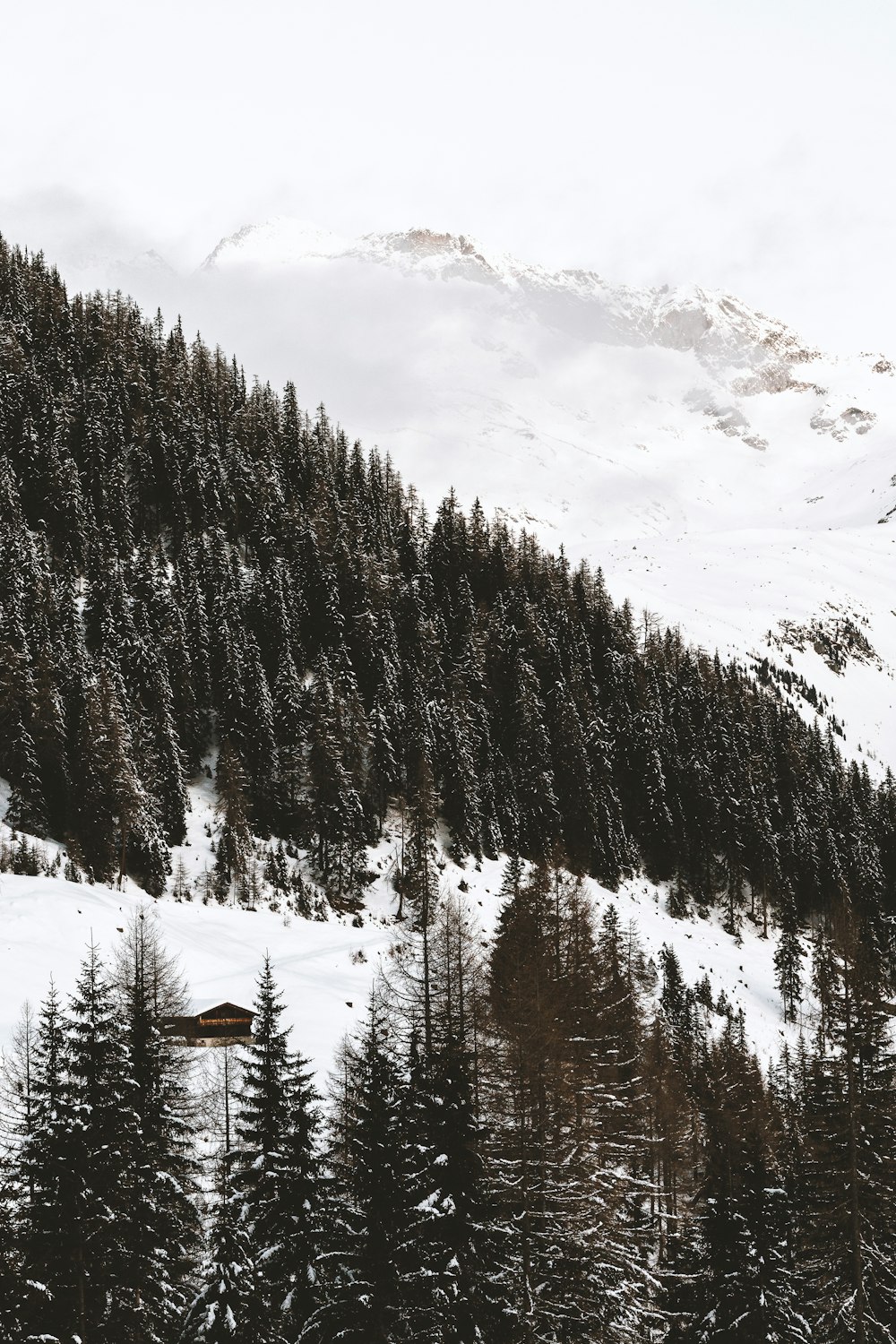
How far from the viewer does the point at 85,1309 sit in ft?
74.5

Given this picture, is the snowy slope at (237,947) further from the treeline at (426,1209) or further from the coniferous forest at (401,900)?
the treeline at (426,1209)

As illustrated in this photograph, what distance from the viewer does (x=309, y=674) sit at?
328 ft

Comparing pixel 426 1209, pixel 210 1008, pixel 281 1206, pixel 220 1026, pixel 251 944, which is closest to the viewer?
pixel 426 1209

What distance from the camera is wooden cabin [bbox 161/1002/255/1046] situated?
43250 mm

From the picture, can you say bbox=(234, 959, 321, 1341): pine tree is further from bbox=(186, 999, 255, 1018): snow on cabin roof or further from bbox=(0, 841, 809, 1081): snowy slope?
bbox=(186, 999, 255, 1018): snow on cabin roof

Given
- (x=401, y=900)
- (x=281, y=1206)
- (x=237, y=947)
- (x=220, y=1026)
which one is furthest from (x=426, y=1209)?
(x=401, y=900)

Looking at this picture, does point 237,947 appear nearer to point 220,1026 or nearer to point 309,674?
point 220,1026

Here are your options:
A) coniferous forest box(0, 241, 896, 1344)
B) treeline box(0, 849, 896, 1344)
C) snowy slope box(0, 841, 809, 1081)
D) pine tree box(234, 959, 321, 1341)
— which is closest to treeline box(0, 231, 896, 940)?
coniferous forest box(0, 241, 896, 1344)

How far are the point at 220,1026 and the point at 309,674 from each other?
191 feet

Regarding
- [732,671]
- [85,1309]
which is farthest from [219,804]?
[732,671]

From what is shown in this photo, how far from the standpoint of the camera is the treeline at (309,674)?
76188 mm

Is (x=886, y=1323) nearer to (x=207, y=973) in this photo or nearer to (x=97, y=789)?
(x=207, y=973)

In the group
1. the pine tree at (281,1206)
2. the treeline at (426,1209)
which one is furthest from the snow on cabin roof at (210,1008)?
the pine tree at (281,1206)

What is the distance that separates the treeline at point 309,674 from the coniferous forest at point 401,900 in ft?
1.51
